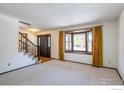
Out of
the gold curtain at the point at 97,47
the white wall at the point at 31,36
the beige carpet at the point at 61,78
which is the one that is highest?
the white wall at the point at 31,36

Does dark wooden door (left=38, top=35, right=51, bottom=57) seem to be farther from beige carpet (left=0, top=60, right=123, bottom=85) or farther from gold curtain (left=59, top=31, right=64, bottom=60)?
beige carpet (left=0, top=60, right=123, bottom=85)

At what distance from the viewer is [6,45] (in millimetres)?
3826

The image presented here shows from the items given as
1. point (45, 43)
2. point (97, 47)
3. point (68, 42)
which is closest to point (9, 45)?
point (68, 42)

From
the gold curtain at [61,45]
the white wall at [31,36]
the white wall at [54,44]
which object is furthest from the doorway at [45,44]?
the gold curtain at [61,45]

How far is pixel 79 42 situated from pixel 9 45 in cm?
395

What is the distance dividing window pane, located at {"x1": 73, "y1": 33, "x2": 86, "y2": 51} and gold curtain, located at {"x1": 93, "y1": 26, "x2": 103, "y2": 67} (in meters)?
1.06

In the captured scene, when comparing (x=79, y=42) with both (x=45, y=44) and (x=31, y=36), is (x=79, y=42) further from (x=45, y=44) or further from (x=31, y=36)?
(x=31, y=36)

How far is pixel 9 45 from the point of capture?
3951 mm

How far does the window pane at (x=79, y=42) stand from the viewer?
230 inches

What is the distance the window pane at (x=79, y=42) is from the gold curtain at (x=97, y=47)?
1.06 metres

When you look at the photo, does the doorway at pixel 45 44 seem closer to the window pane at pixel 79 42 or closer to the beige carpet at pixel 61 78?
the window pane at pixel 79 42

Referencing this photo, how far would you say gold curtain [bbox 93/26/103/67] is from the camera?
182 inches

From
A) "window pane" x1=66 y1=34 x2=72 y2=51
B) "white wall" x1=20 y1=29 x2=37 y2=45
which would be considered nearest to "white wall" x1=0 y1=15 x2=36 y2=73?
"white wall" x1=20 y1=29 x2=37 y2=45
